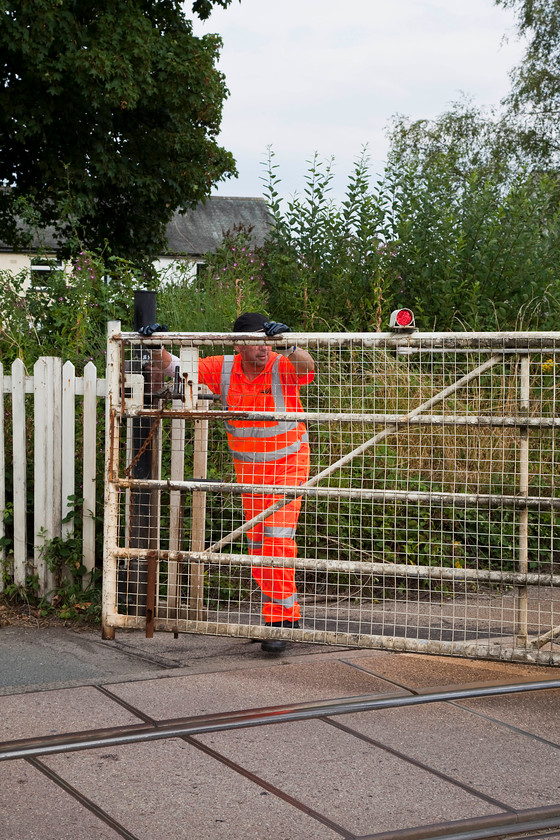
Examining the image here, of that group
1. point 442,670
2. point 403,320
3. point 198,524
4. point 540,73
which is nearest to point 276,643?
point 198,524

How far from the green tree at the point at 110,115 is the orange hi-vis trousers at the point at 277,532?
37.4 feet

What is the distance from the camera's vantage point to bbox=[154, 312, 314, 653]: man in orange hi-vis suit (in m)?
5.33

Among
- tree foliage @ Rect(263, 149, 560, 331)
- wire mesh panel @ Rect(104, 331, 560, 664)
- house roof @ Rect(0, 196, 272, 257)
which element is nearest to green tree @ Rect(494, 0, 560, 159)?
house roof @ Rect(0, 196, 272, 257)

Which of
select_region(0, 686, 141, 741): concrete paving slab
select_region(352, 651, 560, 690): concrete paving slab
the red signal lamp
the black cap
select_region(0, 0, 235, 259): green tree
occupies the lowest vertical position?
select_region(352, 651, 560, 690): concrete paving slab

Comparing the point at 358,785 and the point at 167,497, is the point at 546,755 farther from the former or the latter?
the point at 167,497

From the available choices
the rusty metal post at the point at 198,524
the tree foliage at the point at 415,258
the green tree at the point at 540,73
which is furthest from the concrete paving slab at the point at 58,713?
the green tree at the point at 540,73

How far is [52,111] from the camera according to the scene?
18.0 metres

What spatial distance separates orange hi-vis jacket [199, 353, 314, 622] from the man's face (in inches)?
1.7

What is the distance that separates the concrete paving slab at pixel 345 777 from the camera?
345cm

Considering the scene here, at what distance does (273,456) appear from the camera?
539cm

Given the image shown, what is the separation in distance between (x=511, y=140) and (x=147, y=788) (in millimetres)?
32688

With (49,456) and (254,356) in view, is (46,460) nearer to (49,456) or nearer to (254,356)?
(49,456)

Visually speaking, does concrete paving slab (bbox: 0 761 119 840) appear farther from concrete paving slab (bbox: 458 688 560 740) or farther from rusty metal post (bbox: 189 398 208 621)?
concrete paving slab (bbox: 458 688 560 740)

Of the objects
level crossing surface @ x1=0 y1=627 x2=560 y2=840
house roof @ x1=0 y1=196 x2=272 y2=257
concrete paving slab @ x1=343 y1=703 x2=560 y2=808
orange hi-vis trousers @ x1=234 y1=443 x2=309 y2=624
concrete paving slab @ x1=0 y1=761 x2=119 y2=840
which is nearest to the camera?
concrete paving slab @ x1=0 y1=761 x2=119 y2=840
